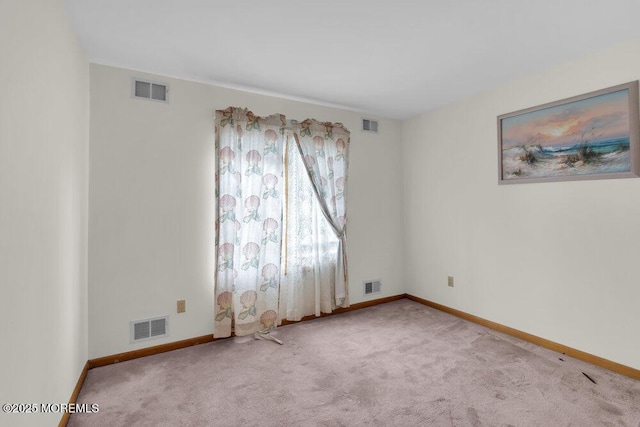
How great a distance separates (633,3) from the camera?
6.05 feet

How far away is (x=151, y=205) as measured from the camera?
2.70 m

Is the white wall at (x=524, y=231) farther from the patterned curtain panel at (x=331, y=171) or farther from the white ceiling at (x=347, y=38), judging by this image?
the patterned curtain panel at (x=331, y=171)

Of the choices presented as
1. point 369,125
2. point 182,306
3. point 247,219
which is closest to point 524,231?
point 369,125

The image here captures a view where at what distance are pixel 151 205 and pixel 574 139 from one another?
3.66 m

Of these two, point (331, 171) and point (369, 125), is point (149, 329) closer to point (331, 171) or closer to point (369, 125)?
point (331, 171)

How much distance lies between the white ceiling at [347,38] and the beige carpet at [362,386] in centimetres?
248

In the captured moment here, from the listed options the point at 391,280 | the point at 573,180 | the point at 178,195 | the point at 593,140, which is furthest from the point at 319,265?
the point at 593,140

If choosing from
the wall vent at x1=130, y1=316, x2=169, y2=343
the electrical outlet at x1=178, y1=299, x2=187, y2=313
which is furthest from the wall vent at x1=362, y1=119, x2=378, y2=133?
the wall vent at x1=130, y1=316, x2=169, y2=343

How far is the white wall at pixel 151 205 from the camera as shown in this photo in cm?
252

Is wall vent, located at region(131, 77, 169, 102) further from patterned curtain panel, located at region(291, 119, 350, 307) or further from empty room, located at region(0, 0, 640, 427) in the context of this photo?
patterned curtain panel, located at region(291, 119, 350, 307)

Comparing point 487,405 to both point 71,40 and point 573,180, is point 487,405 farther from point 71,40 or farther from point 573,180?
point 71,40

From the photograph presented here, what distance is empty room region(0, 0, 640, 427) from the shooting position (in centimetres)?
177

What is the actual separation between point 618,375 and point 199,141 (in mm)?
3911

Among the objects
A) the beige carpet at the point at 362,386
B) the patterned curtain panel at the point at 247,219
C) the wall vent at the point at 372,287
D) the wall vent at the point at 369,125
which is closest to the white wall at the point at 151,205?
the patterned curtain panel at the point at 247,219
